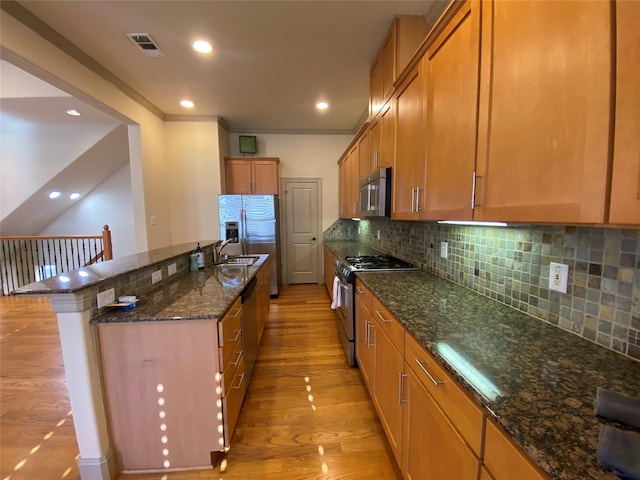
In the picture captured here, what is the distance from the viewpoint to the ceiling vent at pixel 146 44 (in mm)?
2208

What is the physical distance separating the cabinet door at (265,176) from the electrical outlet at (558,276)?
13.2 feet

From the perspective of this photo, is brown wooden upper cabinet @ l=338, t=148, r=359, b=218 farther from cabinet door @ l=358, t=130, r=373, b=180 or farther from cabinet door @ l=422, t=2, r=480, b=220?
cabinet door @ l=422, t=2, r=480, b=220

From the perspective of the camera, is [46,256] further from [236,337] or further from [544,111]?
[544,111]

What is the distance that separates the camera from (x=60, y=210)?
18.4ft

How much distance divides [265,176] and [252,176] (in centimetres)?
23

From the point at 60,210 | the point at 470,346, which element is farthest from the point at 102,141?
the point at 470,346

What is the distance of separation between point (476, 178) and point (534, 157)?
0.84 feet

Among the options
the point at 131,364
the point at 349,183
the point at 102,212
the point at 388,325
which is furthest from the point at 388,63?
the point at 102,212

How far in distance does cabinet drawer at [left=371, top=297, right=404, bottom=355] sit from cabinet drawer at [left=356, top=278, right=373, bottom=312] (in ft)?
0.27

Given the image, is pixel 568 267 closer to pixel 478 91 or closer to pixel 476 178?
pixel 476 178

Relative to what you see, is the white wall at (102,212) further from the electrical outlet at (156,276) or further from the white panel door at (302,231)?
the electrical outlet at (156,276)

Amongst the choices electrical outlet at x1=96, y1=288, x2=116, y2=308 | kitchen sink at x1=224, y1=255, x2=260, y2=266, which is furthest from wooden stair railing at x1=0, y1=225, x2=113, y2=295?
electrical outlet at x1=96, y1=288, x2=116, y2=308

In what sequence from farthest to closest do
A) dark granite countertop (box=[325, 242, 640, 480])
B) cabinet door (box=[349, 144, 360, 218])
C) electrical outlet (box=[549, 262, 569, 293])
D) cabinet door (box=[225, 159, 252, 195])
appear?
cabinet door (box=[225, 159, 252, 195]) < cabinet door (box=[349, 144, 360, 218]) < electrical outlet (box=[549, 262, 569, 293]) < dark granite countertop (box=[325, 242, 640, 480])

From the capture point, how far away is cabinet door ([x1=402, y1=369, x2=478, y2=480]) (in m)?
0.81
